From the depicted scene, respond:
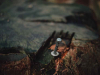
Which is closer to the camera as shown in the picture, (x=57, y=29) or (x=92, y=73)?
(x=92, y=73)

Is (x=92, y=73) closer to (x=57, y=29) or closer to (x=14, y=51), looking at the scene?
(x=57, y=29)

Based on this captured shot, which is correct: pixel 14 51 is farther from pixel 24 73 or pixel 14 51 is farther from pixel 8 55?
pixel 24 73

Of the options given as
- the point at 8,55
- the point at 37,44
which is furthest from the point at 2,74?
the point at 37,44

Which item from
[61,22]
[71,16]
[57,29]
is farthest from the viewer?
[71,16]

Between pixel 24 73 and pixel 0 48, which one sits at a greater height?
pixel 0 48

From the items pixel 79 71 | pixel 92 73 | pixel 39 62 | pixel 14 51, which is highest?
pixel 14 51

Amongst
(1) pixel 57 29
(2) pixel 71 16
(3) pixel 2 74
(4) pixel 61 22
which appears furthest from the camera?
(2) pixel 71 16

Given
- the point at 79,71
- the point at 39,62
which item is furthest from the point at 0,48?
the point at 79,71

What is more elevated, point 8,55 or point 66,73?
point 8,55

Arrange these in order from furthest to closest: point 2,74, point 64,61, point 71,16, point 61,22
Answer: point 71,16
point 61,22
point 64,61
point 2,74
